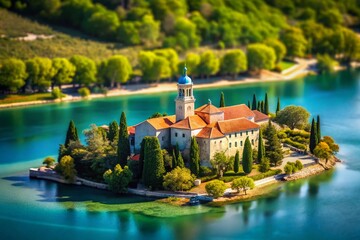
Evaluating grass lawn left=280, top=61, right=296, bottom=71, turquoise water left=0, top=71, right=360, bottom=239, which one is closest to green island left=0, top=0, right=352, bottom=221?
grass lawn left=280, top=61, right=296, bottom=71

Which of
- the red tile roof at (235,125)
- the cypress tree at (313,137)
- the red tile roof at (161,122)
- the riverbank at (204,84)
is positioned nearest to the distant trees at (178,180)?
the red tile roof at (161,122)

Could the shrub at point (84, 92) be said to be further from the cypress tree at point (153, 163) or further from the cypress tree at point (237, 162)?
the cypress tree at point (237, 162)

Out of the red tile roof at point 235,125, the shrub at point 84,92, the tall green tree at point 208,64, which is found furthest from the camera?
the tall green tree at point 208,64

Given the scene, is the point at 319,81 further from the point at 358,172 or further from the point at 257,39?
the point at 358,172

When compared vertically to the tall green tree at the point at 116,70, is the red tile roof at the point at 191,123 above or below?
below

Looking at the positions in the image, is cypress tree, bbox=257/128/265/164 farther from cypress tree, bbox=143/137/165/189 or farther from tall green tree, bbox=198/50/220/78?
tall green tree, bbox=198/50/220/78

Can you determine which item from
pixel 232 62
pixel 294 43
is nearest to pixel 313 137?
pixel 232 62
